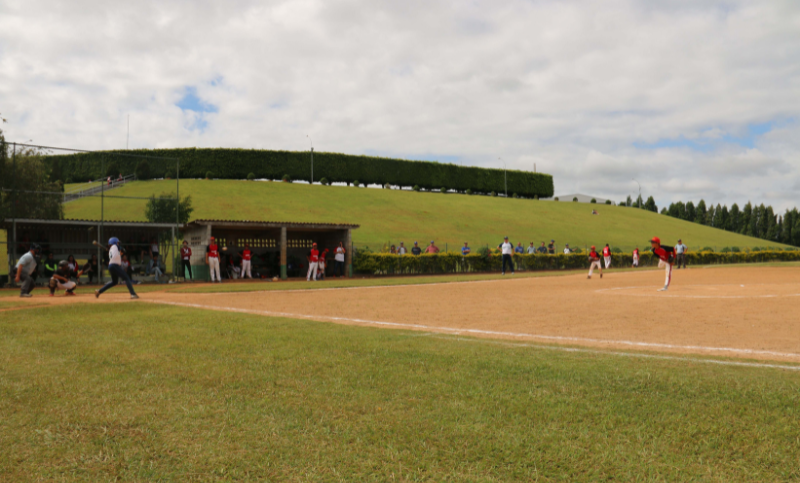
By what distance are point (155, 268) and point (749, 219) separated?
117390 millimetres

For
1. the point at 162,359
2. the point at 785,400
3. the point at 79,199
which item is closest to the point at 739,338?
the point at 785,400

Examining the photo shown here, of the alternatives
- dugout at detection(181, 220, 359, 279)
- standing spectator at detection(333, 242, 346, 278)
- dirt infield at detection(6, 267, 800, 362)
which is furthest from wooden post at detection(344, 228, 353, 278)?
dirt infield at detection(6, 267, 800, 362)

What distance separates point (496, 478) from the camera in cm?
309

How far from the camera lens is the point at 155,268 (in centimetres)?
2477

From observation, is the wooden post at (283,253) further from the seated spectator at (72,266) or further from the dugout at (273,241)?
the seated spectator at (72,266)

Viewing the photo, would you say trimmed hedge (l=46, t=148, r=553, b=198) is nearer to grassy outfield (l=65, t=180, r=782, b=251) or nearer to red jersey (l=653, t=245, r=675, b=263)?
grassy outfield (l=65, t=180, r=782, b=251)

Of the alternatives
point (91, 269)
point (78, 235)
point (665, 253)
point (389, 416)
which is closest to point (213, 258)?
point (91, 269)

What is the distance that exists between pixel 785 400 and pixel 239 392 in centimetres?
440

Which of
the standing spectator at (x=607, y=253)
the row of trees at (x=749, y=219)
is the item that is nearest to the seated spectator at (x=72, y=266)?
the standing spectator at (x=607, y=253)

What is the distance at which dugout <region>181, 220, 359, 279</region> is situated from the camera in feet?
87.2

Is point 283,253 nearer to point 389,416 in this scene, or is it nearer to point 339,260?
point 339,260

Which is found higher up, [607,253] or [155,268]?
[607,253]

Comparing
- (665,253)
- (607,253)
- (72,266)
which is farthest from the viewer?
(607,253)

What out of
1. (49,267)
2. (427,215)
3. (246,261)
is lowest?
(49,267)
